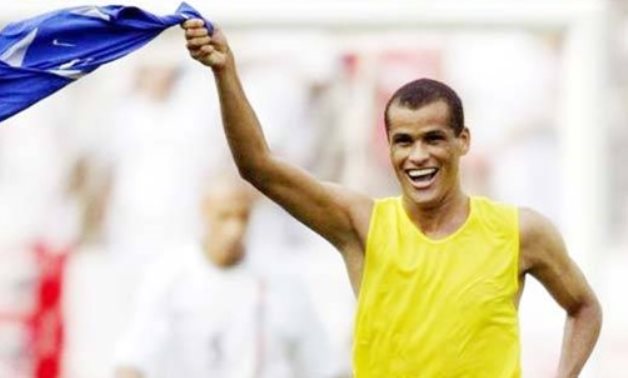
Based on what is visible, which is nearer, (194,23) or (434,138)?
(194,23)

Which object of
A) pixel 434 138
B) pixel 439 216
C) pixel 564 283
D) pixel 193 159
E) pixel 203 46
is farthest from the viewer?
pixel 193 159

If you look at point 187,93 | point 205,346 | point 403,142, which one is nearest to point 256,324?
point 205,346

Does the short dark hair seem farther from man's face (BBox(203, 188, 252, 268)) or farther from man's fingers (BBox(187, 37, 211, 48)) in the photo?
man's face (BBox(203, 188, 252, 268))

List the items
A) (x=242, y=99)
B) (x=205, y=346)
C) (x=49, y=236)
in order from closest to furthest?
(x=242, y=99), (x=205, y=346), (x=49, y=236)

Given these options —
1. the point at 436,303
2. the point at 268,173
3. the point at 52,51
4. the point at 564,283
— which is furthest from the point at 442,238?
the point at 52,51

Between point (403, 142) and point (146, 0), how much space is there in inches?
222

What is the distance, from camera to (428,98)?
848cm

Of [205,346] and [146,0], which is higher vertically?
[146,0]

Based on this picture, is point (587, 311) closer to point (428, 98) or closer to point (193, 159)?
point (428, 98)

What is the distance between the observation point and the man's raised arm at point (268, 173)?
8141 millimetres

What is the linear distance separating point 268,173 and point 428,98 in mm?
539

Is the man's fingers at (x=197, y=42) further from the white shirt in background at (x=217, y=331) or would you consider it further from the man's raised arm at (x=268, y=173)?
the white shirt in background at (x=217, y=331)

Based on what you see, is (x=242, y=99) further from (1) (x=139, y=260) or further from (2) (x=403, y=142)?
(1) (x=139, y=260)

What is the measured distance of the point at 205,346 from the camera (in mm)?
13375
